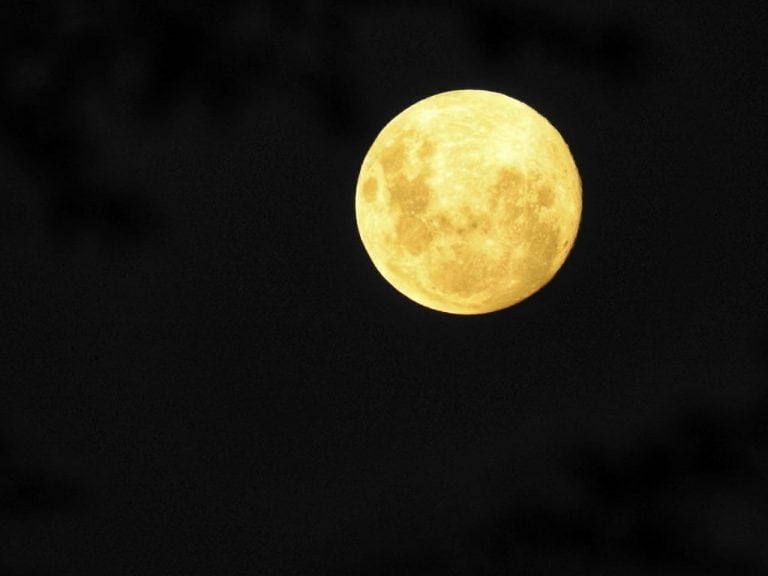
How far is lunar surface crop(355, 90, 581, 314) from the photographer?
4.92 m

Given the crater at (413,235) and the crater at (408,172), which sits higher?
the crater at (408,172)

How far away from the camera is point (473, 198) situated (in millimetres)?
4898

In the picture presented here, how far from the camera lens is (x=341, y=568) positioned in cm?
881

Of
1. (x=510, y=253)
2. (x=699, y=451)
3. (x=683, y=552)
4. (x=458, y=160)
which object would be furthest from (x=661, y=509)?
(x=458, y=160)

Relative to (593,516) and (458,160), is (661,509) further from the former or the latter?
(458,160)

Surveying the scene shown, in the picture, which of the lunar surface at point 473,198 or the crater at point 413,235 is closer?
the lunar surface at point 473,198

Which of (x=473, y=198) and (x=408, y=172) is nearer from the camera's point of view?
(x=473, y=198)

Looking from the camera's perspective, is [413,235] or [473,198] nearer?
[473,198]

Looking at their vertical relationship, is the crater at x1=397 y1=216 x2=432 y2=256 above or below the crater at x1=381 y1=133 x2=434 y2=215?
below

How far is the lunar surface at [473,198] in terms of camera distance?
4.92 metres

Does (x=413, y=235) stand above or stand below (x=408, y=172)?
below

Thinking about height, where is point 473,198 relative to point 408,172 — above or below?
below

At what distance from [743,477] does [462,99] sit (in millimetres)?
3186

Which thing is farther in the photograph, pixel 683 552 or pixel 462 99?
pixel 683 552
